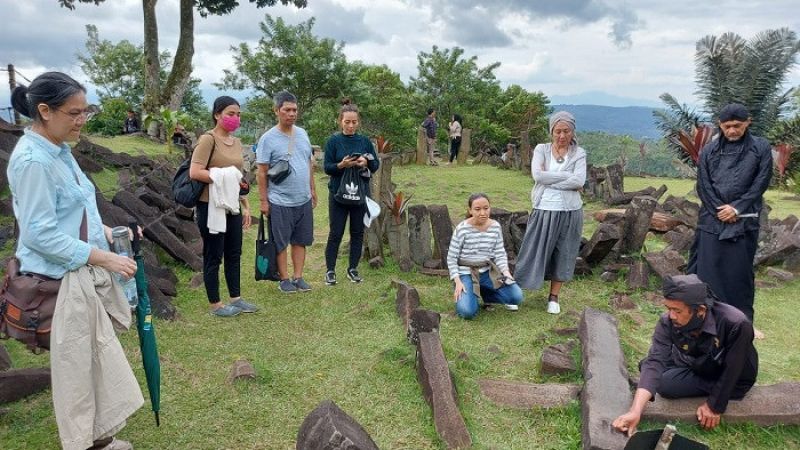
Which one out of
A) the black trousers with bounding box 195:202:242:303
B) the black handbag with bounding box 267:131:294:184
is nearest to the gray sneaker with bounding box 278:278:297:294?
the black trousers with bounding box 195:202:242:303

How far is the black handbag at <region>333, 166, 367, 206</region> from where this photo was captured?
5.84m

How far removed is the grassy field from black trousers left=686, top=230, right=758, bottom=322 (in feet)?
1.61

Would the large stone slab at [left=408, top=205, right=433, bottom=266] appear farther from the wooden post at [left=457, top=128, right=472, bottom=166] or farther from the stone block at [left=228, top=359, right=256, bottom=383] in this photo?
the wooden post at [left=457, top=128, right=472, bottom=166]

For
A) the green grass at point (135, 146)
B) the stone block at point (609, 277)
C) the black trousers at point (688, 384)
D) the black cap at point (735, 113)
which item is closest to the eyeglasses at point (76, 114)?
the black trousers at point (688, 384)

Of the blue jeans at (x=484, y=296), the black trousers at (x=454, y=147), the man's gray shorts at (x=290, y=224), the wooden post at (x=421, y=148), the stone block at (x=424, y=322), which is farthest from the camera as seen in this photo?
the black trousers at (x=454, y=147)

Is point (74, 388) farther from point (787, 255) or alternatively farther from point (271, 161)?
point (787, 255)

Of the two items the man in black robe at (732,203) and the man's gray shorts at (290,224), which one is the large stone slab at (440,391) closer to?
the man's gray shorts at (290,224)

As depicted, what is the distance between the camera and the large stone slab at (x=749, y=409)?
11.2ft

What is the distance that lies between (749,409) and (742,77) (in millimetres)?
17027

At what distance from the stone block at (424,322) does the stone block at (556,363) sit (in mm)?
815

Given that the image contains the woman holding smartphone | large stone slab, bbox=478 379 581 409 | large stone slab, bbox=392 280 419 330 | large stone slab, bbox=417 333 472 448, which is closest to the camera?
large stone slab, bbox=417 333 472 448

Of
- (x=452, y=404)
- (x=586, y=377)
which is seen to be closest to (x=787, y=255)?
(x=586, y=377)

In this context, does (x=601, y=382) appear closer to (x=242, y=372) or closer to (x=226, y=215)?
(x=242, y=372)

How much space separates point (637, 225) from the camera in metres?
6.81
